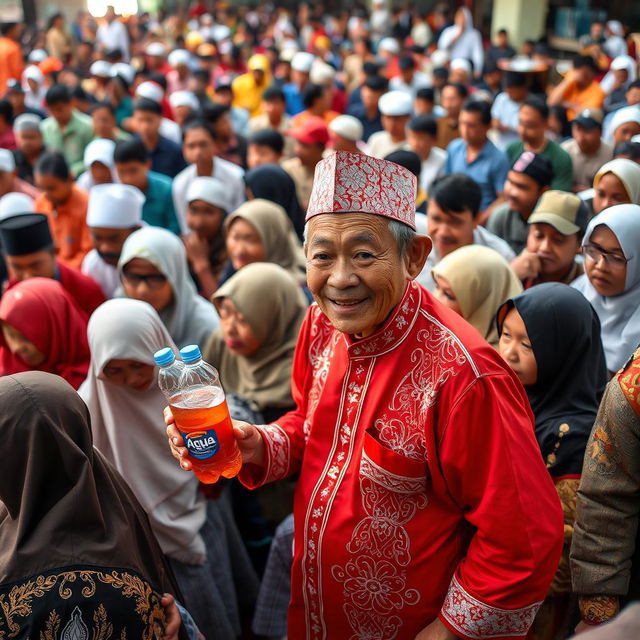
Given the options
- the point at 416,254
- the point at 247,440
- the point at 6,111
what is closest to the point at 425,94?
the point at 6,111

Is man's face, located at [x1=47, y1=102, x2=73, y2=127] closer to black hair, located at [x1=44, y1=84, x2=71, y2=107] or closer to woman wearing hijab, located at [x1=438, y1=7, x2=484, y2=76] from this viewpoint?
black hair, located at [x1=44, y1=84, x2=71, y2=107]

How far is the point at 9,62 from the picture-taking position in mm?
11641

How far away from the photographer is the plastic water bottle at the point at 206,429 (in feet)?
5.58

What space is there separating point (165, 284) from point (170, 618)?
1915 millimetres

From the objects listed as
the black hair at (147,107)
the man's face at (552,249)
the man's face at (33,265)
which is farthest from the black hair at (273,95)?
the man's face at (552,249)

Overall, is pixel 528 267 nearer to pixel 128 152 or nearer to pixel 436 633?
pixel 436 633

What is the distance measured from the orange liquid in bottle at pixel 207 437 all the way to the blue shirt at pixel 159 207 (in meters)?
3.82

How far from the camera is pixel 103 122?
22.8 feet

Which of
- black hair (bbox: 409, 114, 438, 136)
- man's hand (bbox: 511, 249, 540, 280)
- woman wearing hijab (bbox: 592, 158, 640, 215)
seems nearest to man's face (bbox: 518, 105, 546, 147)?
black hair (bbox: 409, 114, 438, 136)

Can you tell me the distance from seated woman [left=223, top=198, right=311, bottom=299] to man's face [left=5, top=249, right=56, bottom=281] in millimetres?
1007

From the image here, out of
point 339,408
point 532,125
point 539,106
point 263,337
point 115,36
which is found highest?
point 115,36

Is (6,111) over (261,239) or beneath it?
over

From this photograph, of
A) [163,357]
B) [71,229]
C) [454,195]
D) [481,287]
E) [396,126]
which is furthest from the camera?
[396,126]

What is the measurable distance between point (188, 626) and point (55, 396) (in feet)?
2.51
